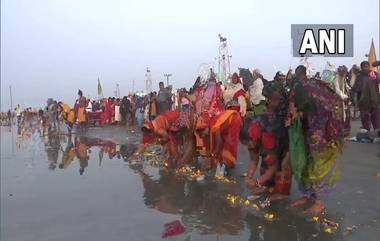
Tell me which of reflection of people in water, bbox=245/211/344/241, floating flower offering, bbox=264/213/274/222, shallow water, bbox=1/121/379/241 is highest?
floating flower offering, bbox=264/213/274/222

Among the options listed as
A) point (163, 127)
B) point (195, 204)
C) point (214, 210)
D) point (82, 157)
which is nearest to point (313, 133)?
point (214, 210)

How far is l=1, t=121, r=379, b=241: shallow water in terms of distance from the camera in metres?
5.27

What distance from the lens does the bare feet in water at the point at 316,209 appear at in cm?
566

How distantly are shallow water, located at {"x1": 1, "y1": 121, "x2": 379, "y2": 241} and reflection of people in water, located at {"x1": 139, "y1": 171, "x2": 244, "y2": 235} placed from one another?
11 millimetres

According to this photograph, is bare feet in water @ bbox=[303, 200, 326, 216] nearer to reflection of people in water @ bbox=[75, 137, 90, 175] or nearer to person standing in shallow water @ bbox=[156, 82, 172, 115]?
reflection of people in water @ bbox=[75, 137, 90, 175]

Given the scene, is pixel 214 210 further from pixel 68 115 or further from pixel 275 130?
pixel 68 115

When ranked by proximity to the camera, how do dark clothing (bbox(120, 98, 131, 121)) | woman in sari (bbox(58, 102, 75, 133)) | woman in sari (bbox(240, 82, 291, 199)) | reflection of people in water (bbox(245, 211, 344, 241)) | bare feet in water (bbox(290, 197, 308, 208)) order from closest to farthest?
1. reflection of people in water (bbox(245, 211, 344, 241))
2. bare feet in water (bbox(290, 197, 308, 208))
3. woman in sari (bbox(240, 82, 291, 199))
4. woman in sari (bbox(58, 102, 75, 133))
5. dark clothing (bbox(120, 98, 131, 121))

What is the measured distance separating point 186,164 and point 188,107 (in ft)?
3.77

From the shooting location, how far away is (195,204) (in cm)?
661

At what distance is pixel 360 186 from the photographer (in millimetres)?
7102

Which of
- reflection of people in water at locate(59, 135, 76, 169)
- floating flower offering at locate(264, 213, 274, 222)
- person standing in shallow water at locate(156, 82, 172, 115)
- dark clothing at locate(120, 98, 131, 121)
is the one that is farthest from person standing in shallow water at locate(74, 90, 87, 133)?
floating flower offering at locate(264, 213, 274, 222)

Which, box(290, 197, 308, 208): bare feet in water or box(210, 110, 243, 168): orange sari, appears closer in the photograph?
box(290, 197, 308, 208): bare feet in water

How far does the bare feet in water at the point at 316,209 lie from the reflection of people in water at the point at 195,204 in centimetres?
76

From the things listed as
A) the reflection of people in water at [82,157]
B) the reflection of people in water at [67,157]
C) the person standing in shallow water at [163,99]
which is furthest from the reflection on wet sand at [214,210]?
the person standing in shallow water at [163,99]
